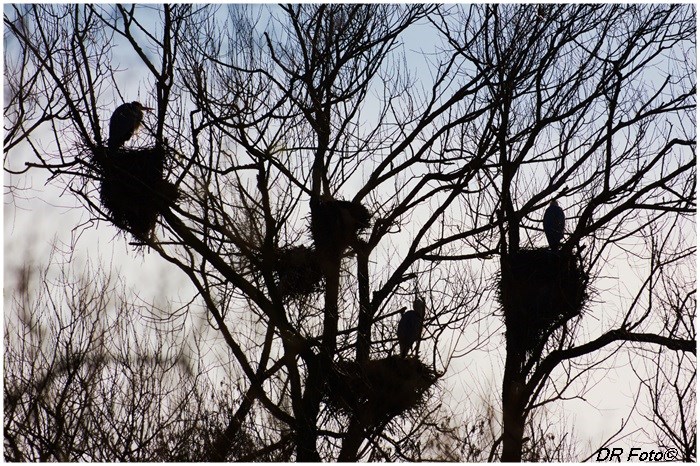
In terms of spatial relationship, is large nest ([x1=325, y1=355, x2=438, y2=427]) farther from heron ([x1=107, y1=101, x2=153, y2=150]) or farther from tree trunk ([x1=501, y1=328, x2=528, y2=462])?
heron ([x1=107, y1=101, x2=153, y2=150])

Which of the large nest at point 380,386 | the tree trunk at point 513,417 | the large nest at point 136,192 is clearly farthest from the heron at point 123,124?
the tree trunk at point 513,417

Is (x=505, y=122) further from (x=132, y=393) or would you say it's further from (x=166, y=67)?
(x=132, y=393)

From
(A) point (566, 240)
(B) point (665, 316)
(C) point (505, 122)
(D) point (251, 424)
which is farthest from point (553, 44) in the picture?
(D) point (251, 424)

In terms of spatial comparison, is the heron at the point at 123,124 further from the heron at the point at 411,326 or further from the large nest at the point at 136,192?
the heron at the point at 411,326

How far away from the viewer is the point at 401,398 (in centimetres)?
735

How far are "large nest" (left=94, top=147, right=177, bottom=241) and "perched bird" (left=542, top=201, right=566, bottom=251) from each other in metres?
2.80

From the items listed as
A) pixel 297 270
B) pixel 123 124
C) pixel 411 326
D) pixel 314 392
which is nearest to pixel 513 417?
pixel 411 326

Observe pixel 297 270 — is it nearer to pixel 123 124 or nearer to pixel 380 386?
pixel 380 386

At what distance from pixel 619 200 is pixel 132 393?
3869 millimetres

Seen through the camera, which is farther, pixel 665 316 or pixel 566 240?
pixel 566 240

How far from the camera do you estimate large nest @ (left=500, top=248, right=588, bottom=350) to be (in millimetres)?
7535

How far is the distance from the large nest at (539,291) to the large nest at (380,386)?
2.31 ft

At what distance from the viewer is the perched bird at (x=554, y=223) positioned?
26.8 ft

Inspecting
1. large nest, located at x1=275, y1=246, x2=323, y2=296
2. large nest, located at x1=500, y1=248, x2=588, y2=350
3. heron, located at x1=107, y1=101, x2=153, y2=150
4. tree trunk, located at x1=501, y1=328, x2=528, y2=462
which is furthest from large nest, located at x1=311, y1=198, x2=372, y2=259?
tree trunk, located at x1=501, y1=328, x2=528, y2=462
